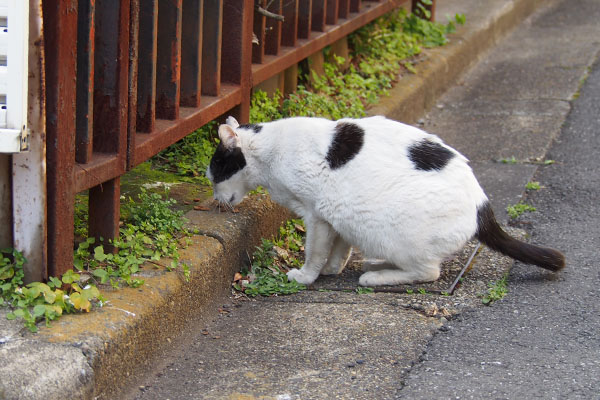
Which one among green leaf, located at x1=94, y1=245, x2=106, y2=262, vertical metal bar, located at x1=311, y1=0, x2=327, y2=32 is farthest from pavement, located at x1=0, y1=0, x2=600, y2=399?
vertical metal bar, located at x1=311, y1=0, x2=327, y2=32

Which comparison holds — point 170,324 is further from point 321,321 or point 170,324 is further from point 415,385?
point 415,385

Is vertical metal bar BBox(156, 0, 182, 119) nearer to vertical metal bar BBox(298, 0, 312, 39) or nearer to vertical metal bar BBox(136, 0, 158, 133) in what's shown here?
vertical metal bar BBox(136, 0, 158, 133)

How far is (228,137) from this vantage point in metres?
4.25

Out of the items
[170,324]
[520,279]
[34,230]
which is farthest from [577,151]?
[34,230]

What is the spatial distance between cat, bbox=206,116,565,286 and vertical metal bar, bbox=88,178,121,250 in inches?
33.8

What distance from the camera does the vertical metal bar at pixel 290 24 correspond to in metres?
5.71

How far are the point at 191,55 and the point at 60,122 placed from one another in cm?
152

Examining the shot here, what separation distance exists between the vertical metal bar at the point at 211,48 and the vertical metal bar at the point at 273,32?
913 mm

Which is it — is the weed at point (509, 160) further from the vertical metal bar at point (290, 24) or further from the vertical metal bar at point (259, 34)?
the vertical metal bar at point (259, 34)

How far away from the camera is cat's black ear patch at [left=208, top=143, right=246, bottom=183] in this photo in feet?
14.0

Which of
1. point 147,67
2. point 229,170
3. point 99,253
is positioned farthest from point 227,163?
point 99,253

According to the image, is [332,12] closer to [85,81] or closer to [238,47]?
[238,47]

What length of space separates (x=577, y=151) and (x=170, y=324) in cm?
397

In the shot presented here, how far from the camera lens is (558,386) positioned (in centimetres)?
302
